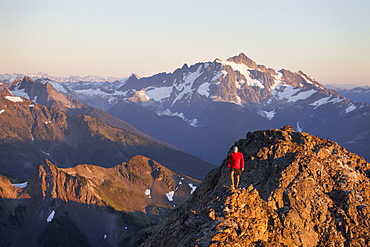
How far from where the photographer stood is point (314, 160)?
4881cm

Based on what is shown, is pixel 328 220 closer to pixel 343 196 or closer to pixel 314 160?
pixel 343 196

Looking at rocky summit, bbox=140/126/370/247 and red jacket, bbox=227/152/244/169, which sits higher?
red jacket, bbox=227/152/244/169

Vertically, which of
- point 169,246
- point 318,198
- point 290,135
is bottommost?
point 169,246

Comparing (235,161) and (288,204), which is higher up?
(235,161)

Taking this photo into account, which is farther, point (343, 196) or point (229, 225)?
point (343, 196)

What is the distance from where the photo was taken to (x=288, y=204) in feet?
143

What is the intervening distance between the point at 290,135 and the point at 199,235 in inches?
952

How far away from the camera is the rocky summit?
3873 cm

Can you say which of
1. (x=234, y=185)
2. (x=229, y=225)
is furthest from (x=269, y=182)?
(x=229, y=225)

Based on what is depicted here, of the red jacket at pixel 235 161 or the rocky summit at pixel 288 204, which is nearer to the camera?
the rocky summit at pixel 288 204

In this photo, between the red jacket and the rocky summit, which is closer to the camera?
the rocky summit

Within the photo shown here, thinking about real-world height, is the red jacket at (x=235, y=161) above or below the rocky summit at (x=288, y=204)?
above

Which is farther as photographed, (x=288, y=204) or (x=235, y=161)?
(x=288, y=204)

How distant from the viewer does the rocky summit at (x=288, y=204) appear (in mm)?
38728
